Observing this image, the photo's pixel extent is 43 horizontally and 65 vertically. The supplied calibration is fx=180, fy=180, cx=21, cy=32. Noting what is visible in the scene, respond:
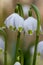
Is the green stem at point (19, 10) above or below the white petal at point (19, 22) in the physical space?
above

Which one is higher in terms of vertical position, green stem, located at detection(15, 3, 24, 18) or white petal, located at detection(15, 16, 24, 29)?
green stem, located at detection(15, 3, 24, 18)

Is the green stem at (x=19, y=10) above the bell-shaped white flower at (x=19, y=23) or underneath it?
above

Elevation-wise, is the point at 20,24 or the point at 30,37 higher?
the point at 20,24

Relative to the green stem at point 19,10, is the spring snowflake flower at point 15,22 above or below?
→ below

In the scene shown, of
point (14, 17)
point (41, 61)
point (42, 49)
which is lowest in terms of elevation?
point (41, 61)

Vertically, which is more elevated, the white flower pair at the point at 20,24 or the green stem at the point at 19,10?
the green stem at the point at 19,10

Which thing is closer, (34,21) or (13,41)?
(34,21)

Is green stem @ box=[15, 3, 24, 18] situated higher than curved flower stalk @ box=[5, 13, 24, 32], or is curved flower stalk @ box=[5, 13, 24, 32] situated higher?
green stem @ box=[15, 3, 24, 18]

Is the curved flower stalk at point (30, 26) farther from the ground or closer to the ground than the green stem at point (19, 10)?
closer to the ground

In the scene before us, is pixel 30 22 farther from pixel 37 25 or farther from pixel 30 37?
pixel 30 37

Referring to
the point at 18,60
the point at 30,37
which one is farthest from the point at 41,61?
the point at 18,60

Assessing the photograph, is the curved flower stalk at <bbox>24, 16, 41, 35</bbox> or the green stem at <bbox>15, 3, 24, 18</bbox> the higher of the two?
the green stem at <bbox>15, 3, 24, 18</bbox>
